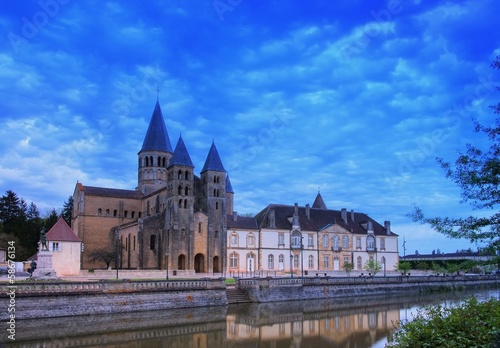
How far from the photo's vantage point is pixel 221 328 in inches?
1117

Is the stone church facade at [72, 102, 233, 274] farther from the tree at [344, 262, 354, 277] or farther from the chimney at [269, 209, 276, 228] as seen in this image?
the tree at [344, 262, 354, 277]

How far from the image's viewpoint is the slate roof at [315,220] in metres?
64.8

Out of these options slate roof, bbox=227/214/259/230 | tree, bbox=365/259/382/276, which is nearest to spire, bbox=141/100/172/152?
slate roof, bbox=227/214/259/230

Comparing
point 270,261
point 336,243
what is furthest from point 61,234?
point 336,243

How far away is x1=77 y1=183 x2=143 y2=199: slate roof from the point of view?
6688 cm

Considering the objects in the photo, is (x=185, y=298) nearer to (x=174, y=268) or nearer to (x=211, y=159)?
(x=174, y=268)

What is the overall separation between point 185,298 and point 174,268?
64.9 feet

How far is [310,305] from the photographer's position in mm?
40312

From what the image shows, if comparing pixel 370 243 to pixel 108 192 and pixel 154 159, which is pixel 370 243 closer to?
pixel 154 159

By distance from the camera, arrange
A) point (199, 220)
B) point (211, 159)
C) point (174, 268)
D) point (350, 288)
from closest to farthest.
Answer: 1. point (350, 288)
2. point (174, 268)
3. point (199, 220)
4. point (211, 159)

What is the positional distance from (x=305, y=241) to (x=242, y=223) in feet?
29.9

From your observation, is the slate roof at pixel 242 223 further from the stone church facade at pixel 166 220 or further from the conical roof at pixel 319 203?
the conical roof at pixel 319 203

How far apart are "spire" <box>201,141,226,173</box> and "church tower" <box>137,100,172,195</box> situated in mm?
12598

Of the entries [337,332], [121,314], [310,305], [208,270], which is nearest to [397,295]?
[310,305]
